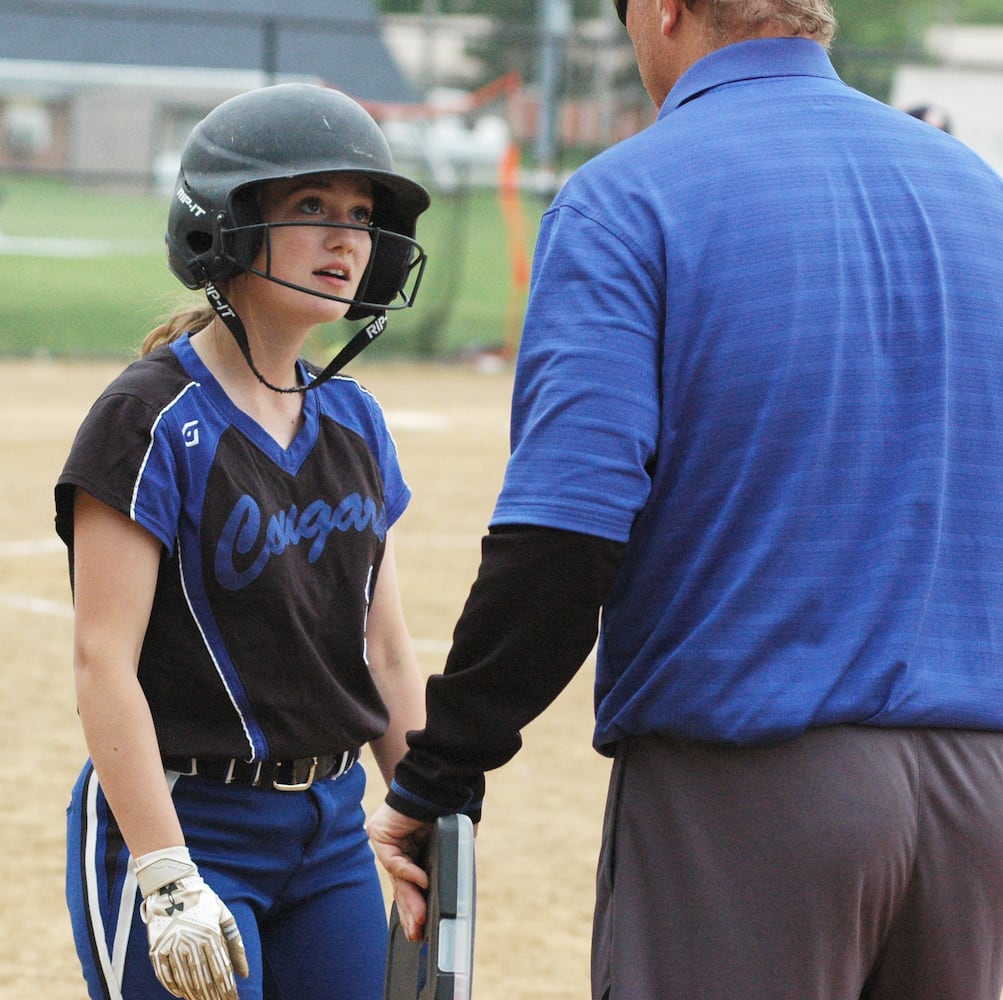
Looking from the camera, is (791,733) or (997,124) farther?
(997,124)

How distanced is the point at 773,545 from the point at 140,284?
28190 millimetres

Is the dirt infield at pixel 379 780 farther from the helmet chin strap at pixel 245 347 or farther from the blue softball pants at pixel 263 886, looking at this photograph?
the helmet chin strap at pixel 245 347

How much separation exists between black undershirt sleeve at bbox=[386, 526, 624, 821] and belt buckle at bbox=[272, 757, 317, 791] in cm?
39

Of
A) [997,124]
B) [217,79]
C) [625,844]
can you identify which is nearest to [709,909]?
[625,844]

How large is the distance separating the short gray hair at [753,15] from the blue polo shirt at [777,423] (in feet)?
0.57

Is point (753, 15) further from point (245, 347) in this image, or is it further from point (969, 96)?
point (969, 96)

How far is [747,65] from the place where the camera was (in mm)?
2320

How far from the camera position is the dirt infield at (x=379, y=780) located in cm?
448

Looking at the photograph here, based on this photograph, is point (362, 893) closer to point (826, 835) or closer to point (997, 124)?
point (826, 835)

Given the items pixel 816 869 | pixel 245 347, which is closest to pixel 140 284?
pixel 245 347

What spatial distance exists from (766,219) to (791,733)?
0.66 metres

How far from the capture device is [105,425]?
250cm

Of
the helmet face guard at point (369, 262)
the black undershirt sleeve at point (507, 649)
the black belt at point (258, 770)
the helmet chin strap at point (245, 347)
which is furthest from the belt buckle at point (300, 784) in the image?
the helmet face guard at point (369, 262)

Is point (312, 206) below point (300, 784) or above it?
above
